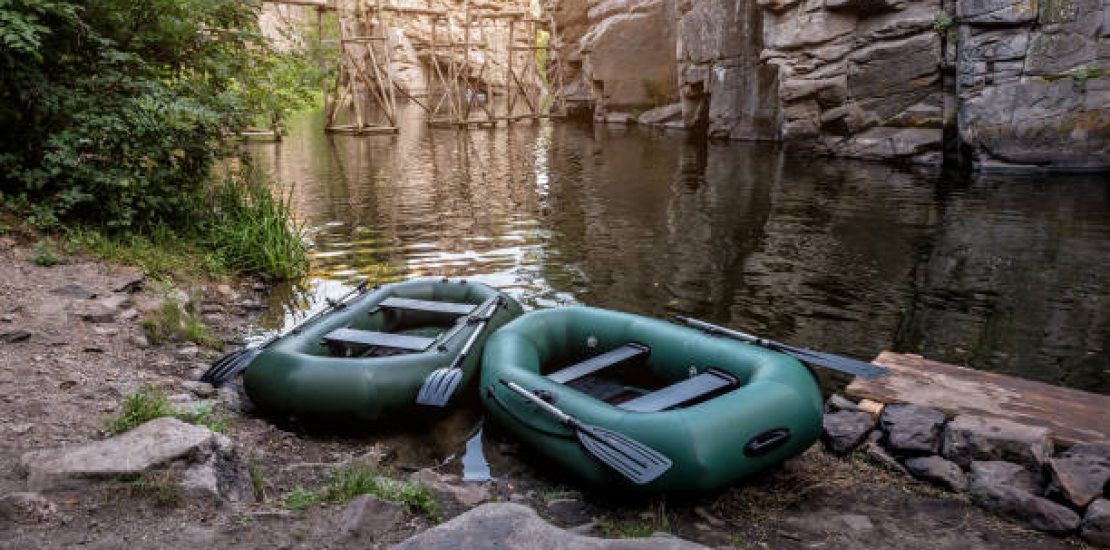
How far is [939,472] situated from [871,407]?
2.41 ft

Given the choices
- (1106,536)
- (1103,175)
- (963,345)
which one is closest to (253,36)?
(963,345)

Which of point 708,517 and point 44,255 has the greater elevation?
point 44,255

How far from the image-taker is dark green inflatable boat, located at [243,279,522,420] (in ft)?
14.2

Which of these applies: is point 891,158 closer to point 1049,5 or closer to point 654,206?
point 1049,5

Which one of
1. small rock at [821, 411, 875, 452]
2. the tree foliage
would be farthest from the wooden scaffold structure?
small rock at [821, 411, 875, 452]

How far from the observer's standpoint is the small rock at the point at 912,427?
13.1 ft

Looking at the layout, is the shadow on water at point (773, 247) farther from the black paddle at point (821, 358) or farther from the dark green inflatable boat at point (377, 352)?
the black paddle at point (821, 358)

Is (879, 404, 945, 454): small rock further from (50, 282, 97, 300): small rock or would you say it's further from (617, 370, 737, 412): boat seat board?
(50, 282, 97, 300): small rock

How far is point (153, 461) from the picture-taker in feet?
10.0

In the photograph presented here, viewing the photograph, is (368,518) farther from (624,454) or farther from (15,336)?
(15,336)

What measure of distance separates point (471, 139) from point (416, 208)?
492 inches

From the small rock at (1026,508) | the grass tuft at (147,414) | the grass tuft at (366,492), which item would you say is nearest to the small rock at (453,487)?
the grass tuft at (366,492)

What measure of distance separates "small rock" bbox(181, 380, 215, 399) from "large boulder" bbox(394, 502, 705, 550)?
242 centimetres

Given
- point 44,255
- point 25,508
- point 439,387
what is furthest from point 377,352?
point 44,255
